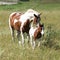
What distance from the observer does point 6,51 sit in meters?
10.3

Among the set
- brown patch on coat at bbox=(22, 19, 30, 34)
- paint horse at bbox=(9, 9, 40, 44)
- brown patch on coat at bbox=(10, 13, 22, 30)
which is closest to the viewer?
paint horse at bbox=(9, 9, 40, 44)

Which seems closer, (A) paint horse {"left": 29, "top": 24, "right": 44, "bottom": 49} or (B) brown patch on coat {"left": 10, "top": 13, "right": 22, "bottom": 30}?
(A) paint horse {"left": 29, "top": 24, "right": 44, "bottom": 49}

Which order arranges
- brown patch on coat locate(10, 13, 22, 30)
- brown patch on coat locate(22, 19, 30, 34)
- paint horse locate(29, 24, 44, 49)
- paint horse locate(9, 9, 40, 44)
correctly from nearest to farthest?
paint horse locate(29, 24, 44, 49) → paint horse locate(9, 9, 40, 44) → brown patch on coat locate(22, 19, 30, 34) → brown patch on coat locate(10, 13, 22, 30)

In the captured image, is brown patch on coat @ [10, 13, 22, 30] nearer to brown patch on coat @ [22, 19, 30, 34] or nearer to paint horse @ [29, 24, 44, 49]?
brown patch on coat @ [22, 19, 30, 34]

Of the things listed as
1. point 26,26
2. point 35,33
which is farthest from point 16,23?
point 35,33

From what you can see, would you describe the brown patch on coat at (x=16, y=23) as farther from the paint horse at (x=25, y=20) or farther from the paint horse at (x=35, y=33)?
the paint horse at (x=35, y=33)

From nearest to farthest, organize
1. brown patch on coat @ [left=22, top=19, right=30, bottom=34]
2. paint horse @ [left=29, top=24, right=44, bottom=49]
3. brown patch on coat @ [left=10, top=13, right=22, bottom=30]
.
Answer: paint horse @ [left=29, top=24, right=44, bottom=49]
brown patch on coat @ [left=22, top=19, right=30, bottom=34]
brown patch on coat @ [left=10, top=13, right=22, bottom=30]

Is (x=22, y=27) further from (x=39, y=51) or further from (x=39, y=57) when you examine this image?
(x=39, y=57)

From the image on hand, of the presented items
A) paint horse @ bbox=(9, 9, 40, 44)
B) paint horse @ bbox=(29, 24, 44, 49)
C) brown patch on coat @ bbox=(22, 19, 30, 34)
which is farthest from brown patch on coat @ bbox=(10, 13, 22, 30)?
paint horse @ bbox=(29, 24, 44, 49)

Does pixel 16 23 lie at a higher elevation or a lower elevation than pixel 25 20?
lower

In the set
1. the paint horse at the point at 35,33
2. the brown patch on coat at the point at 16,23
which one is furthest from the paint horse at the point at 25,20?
the paint horse at the point at 35,33

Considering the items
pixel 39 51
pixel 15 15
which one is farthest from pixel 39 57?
pixel 15 15

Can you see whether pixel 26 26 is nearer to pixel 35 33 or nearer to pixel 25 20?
pixel 25 20

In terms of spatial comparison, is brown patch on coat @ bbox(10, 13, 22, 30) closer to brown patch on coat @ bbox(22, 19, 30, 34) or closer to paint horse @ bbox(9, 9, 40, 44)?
paint horse @ bbox(9, 9, 40, 44)
